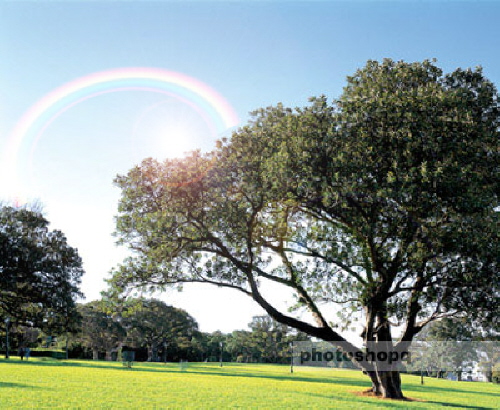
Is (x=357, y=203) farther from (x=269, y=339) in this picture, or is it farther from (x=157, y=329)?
(x=269, y=339)

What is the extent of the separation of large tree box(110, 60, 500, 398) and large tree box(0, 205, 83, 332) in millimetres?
25484

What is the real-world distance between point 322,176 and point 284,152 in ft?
5.99

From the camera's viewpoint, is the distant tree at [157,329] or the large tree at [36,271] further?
the distant tree at [157,329]

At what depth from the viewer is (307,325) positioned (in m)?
22.8

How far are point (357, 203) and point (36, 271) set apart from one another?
3641 centimetres

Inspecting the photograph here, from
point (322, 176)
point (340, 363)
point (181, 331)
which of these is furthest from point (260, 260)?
point (340, 363)

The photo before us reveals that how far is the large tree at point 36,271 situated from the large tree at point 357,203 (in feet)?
83.6

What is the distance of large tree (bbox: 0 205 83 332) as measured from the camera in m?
42.7

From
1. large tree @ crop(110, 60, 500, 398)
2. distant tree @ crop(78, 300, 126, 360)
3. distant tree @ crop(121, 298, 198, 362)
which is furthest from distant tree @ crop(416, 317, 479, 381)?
large tree @ crop(110, 60, 500, 398)

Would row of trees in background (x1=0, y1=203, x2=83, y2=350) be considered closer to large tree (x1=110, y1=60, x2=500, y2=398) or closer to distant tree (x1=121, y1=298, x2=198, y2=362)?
large tree (x1=110, y1=60, x2=500, y2=398)

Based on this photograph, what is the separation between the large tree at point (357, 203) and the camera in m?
17.5

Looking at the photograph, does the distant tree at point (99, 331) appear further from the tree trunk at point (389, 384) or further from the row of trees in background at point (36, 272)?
the tree trunk at point (389, 384)

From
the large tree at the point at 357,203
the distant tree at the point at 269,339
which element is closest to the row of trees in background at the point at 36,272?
the large tree at the point at 357,203

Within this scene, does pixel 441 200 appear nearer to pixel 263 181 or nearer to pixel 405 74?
pixel 405 74
